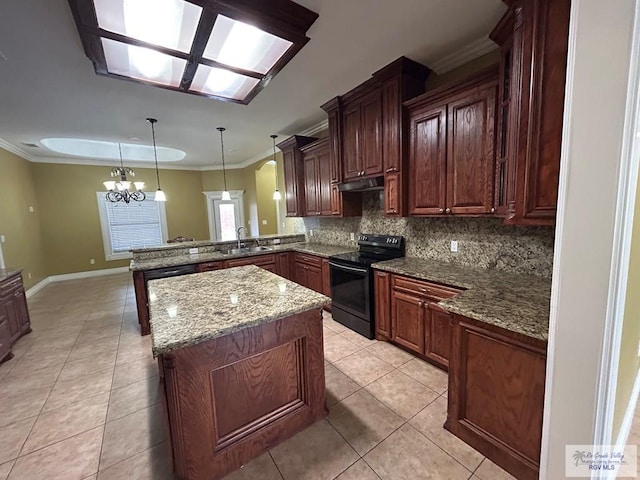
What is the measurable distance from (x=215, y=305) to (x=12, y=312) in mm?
3219

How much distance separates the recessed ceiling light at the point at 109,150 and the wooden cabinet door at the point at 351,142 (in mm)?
4333

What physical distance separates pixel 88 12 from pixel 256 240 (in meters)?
3.27

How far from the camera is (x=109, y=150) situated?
20.1 feet

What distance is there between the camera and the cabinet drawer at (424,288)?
210 cm

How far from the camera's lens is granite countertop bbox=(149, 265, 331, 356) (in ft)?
4.05

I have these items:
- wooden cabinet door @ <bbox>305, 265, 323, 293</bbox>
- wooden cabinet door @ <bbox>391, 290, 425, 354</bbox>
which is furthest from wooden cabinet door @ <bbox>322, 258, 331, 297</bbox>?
wooden cabinet door @ <bbox>391, 290, 425, 354</bbox>

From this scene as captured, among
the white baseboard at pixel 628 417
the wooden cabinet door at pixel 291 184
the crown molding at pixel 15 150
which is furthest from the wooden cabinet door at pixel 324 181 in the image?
the crown molding at pixel 15 150

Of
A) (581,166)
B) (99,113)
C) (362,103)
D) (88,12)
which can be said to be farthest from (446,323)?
(99,113)

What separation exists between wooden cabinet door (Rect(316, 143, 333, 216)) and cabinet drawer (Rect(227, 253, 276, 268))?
1.05m

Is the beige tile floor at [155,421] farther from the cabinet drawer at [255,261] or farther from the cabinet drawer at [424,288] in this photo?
the cabinet drawer at [255,261]

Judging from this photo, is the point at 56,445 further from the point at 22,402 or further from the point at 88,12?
the point at 88,12

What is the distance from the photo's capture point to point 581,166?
3.17 ft

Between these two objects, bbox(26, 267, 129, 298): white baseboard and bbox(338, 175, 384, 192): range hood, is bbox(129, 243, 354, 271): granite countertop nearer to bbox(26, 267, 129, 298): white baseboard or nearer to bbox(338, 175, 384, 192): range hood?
bbox(338, 175, 384, 192): range hood

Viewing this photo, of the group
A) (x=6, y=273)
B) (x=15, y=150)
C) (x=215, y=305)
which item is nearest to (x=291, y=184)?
(x=215, y=305)
